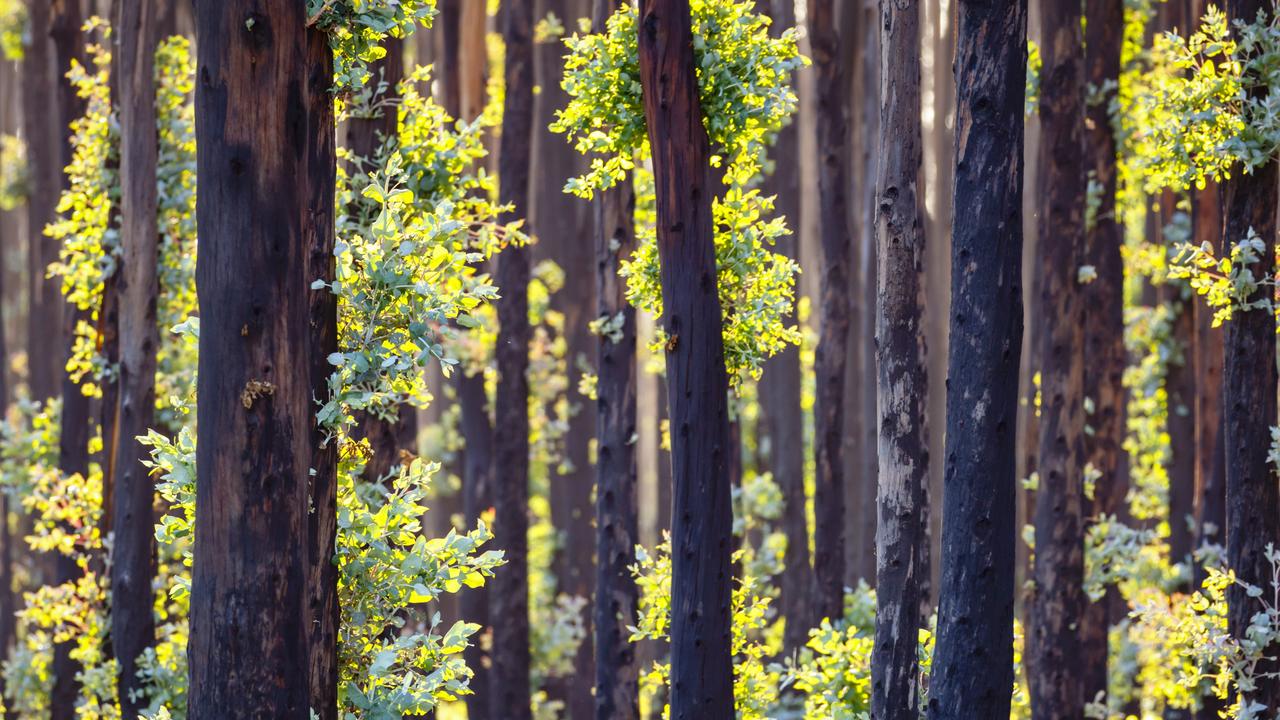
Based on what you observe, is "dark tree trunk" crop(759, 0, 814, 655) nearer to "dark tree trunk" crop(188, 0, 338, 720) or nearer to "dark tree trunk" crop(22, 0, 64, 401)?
"dark tree trunk" crop(22, 0, 64, 401)

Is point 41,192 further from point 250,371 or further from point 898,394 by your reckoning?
point 250,371

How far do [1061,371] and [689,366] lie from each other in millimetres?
5912

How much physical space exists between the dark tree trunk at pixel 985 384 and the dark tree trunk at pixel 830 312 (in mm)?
6006

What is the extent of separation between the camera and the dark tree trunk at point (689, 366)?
347 inches

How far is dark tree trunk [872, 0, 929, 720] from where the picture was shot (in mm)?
8953

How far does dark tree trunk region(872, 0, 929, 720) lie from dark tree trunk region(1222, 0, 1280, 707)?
102 inches

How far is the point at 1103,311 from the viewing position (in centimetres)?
1416

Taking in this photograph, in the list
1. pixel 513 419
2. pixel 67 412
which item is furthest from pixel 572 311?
pixel 67 412

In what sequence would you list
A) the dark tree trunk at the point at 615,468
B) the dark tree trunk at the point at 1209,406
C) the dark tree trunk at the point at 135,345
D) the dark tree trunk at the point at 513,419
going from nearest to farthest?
the dark tree trunk at the point at 135,345 < the dark tree trunk at the point at 615,468 < the dark tree trunk at the point at 1209,406 < the dark tree trunk at the point at 513,419

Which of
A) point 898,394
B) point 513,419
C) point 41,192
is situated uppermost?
point 41,192

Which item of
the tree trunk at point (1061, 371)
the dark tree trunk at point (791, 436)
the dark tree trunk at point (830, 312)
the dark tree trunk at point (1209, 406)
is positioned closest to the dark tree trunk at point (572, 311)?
the dark tree trunk at point (791, 436)

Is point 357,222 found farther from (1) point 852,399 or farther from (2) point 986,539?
(1) point 852,399

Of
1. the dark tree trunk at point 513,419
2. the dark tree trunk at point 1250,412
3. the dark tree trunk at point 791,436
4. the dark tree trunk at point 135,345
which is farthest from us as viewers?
the dark tree trunk at point 791,436

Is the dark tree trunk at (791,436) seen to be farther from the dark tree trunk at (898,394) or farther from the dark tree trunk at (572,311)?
the dark tree trunk at (898,394)
